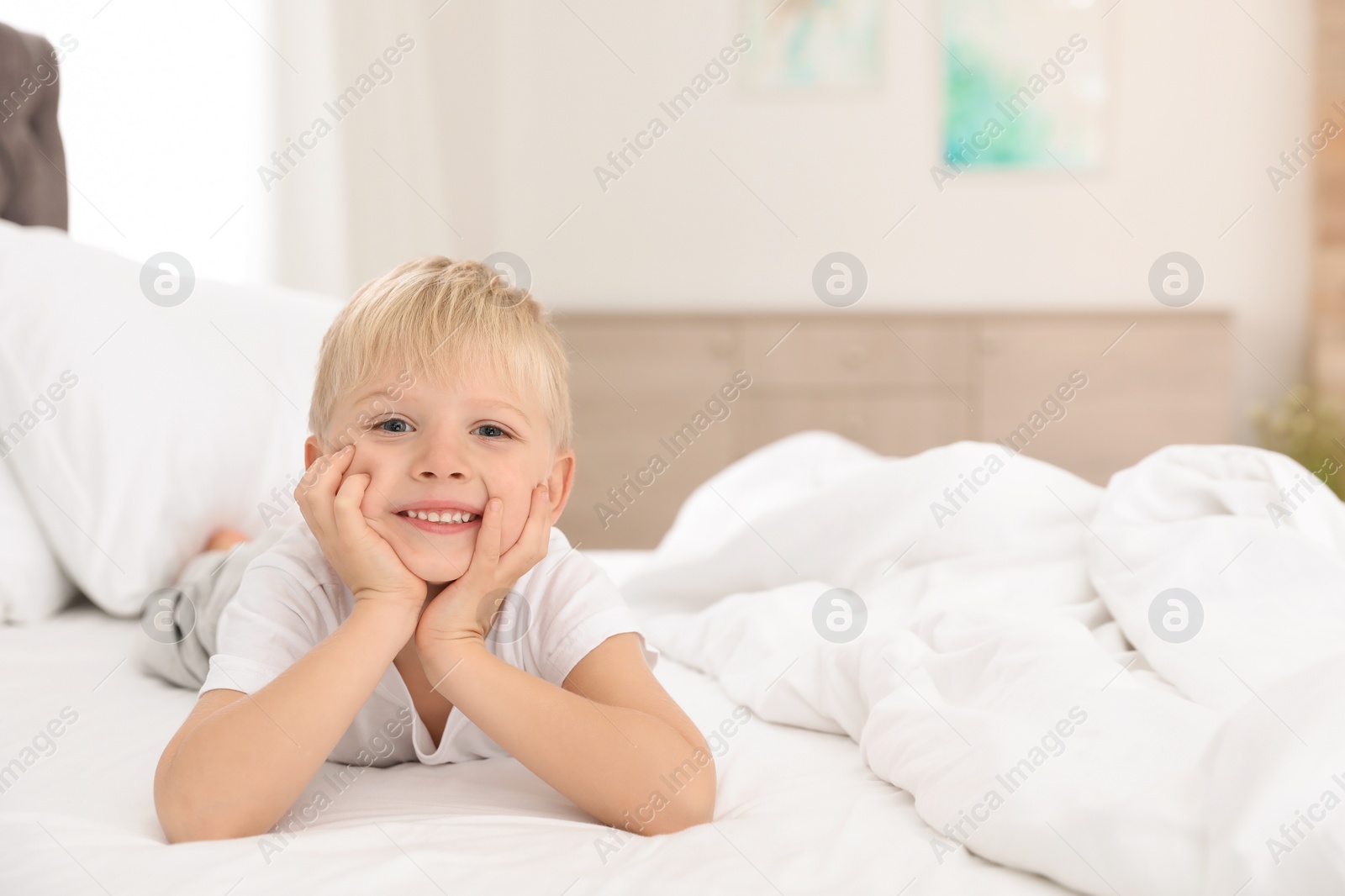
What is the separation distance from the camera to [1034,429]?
3.14m

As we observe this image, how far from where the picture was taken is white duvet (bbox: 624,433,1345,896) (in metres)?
0.54

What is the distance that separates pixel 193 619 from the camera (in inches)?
41.2

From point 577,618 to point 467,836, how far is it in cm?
21

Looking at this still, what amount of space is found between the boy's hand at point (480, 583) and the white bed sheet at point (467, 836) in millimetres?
121

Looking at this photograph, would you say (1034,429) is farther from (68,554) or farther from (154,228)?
(68,554)

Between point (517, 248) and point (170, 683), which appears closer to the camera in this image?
point (170, 683)

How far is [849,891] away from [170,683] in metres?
0.76

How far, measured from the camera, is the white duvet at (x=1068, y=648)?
0.54 meters

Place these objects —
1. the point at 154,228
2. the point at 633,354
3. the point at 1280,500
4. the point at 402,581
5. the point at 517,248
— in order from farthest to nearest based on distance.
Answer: the point at 517,248 < the point at 633,354 < the point at 154,228 < the point at 1280,500 < the point at 402,581

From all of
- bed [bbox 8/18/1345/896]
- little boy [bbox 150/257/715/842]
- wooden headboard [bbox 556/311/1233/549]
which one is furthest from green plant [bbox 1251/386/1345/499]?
little boy [bbox 150/257/715/842]

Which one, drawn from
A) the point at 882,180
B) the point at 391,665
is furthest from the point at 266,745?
the point at 882,180

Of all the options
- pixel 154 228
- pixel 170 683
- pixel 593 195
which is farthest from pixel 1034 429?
pixel 170 683

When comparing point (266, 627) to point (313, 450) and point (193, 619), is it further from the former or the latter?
point (193, 619)

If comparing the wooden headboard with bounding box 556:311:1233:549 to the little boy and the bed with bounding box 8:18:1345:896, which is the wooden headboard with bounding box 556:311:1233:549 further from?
the little boy
